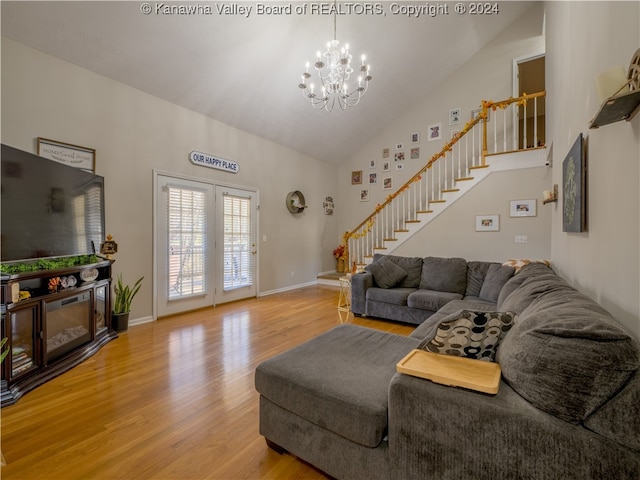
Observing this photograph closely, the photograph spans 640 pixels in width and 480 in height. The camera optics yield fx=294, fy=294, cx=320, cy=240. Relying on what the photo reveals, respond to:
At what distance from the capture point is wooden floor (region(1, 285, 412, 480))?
152cm

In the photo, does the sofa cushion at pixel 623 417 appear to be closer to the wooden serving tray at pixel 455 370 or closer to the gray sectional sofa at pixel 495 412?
the gray sectional sofa at pixel 495 412

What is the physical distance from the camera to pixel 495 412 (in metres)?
0.98

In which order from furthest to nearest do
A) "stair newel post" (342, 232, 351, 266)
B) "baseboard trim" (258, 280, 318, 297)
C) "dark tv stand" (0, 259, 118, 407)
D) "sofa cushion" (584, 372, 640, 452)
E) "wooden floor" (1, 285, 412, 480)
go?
1. "stair newel post" (342, 232, 351, 266)
2. "baseboard trim" (258, 280, 318, 297)
3. "dark tv stand" (0, 259, 118, 407)
4. "wooden floor" (1, 285, 412, 480)
5. "sofa cushion" (584, 372, 640, 452)

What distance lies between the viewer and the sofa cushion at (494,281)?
3455 millimetres

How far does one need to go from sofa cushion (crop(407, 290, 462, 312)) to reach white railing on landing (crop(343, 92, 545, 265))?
2.01m

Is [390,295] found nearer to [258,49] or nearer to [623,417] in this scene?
[623,417]

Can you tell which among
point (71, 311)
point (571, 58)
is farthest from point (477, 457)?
point (71, 311)

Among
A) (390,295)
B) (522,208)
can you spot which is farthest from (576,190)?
(522,208)

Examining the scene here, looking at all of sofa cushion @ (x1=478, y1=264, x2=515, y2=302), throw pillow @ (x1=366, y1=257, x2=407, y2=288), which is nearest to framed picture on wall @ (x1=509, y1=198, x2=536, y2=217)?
sofa cushion @ (x1=478, y1=264, x2=515, y2=302)

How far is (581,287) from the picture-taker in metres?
1.88

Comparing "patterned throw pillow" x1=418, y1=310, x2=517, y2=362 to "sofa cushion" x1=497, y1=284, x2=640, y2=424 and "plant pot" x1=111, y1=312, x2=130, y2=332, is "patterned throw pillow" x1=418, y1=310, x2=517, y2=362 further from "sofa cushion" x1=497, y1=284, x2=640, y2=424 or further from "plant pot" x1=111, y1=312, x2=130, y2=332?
"plant pot" x1=111, y1=312, x2=130, y2=332

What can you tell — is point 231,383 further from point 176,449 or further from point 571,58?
point 571,58

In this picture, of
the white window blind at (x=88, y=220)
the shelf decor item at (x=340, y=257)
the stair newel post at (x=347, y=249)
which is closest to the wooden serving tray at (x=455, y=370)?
the white window blind at (x=88, y=220)

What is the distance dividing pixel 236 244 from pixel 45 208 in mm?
2741
